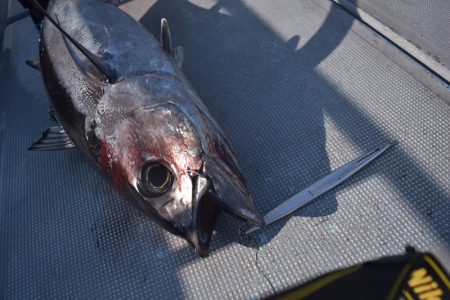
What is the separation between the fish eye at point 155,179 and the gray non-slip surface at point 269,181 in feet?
1.71

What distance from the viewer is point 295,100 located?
8.58ft

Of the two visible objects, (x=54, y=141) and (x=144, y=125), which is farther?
(x=54, y=141)

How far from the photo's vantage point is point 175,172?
1794 mm

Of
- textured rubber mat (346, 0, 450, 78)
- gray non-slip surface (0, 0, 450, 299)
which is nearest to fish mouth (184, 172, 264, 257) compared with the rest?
gray non-slip surface (0, 0, 450, 299)

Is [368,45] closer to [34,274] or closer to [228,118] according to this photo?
[228,118]

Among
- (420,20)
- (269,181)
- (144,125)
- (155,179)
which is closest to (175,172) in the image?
(155,179)

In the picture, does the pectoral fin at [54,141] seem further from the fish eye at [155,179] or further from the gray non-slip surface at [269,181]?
the fish eye at [155,179]

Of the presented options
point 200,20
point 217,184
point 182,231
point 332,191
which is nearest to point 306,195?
point 332,191

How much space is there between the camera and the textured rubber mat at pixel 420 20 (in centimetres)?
258

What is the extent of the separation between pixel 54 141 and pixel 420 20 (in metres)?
2.88

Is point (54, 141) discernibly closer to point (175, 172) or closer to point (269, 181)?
point (175, 172)

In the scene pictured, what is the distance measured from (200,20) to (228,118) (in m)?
1.26

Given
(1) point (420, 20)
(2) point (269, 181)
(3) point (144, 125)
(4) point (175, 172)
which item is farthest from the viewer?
(1) point (420, 20)

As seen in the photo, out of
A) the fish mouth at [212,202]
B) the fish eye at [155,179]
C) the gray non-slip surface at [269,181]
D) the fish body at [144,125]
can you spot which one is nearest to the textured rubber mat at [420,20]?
the gray non-slip surface at [269,181]
